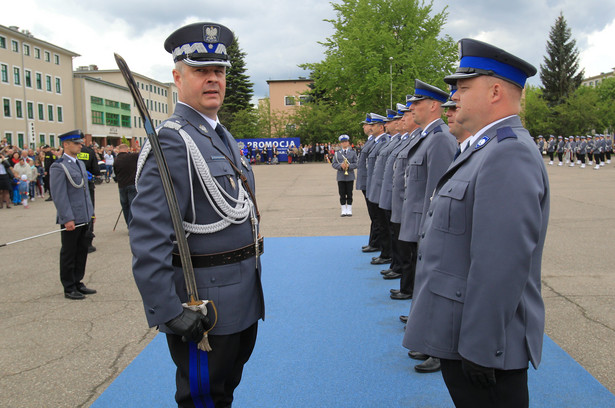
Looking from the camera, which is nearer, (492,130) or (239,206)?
(492,130)

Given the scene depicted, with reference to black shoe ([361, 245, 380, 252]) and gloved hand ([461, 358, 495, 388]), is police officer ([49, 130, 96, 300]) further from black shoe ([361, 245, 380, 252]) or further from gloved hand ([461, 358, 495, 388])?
gloved hand ([461, 358, 495, 388])

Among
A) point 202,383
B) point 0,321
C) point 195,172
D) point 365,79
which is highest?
point 365,79

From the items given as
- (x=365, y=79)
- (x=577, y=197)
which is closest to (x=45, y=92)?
(x=365, y=79)

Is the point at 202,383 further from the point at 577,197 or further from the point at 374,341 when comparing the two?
the point at 577,197

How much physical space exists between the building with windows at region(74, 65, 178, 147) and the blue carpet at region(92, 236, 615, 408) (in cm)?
4848

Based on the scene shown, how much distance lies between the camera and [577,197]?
571 inches

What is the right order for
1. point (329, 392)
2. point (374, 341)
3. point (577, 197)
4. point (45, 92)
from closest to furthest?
point (329, 392) → point (374, 341) → point (577, 197) → point (45, 92)

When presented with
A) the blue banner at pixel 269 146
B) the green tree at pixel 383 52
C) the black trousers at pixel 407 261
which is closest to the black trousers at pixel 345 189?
the black trousers at pixel 407 261

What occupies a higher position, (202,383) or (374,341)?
(202,383)

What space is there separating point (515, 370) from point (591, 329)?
3.05 metres

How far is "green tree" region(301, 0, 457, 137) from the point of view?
34.7m

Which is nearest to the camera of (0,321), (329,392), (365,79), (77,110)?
(329,392)

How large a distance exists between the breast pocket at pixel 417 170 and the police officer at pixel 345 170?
6.66 metres

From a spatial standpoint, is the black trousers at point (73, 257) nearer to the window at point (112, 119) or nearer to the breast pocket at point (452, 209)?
the breast pocket at point (452, 209)
